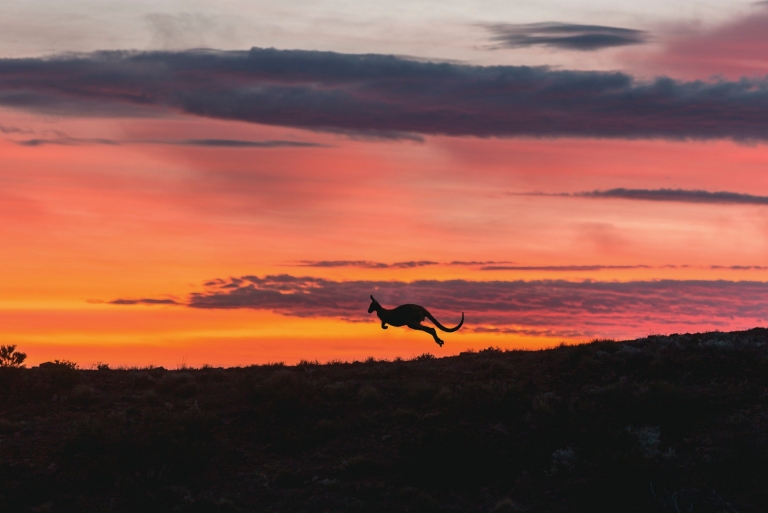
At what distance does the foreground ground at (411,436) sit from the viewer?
64.3 feet

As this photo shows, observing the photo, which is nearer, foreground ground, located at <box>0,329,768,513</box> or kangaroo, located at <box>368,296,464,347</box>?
foreground ground, located at <box>0,329,768,513</box>

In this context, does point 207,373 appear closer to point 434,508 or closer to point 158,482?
point 158,482

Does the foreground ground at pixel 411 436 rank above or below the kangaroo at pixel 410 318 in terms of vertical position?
below

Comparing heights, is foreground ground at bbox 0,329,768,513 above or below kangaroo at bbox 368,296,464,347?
below

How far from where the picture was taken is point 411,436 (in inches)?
883

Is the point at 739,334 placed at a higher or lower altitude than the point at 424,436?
higher

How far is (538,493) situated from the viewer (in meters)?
19.5

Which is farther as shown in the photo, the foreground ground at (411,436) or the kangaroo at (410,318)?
the kangaroo at (410,318)

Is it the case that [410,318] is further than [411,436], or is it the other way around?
[410,318]

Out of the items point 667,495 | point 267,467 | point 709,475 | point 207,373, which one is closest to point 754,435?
point 709,475

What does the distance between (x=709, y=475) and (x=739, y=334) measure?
11.2 meters

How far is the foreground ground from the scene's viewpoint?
64.3 ft

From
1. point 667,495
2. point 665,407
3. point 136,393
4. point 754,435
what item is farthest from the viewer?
point 136,393

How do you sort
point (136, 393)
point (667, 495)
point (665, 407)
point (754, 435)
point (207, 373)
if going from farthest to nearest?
1. point (207, 373)
2. point (136, 393)
3. point (665, 407)
4. point (754, 435)
5. point (667, 495)
